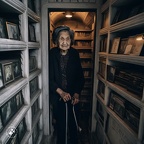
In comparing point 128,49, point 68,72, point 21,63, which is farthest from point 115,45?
point 21,63

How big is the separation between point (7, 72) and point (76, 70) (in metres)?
1.09

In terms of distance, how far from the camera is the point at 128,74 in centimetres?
139

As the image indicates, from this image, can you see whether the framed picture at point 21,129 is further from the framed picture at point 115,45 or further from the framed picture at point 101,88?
the framed picture at point 115,45

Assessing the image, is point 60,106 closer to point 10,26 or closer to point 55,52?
point 55,52

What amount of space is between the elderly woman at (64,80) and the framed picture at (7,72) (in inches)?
31.5

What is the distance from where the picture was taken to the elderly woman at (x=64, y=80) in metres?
1.97

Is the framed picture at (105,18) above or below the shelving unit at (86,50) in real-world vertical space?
above

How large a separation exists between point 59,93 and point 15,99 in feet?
2.34

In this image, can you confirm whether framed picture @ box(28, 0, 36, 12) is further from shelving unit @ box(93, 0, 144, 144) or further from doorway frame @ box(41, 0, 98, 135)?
shelving unit @ box(93, 0, 144, 144)

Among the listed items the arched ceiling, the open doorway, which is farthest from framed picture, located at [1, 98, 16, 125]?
the arched ceiling

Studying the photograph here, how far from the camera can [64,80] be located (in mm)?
2047

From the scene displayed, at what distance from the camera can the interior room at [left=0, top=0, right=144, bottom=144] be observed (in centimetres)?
115

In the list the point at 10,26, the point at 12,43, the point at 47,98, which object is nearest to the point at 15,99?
the point at 12,43

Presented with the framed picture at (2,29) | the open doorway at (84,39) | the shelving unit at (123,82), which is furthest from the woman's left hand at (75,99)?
the open doorway at (84,39)
